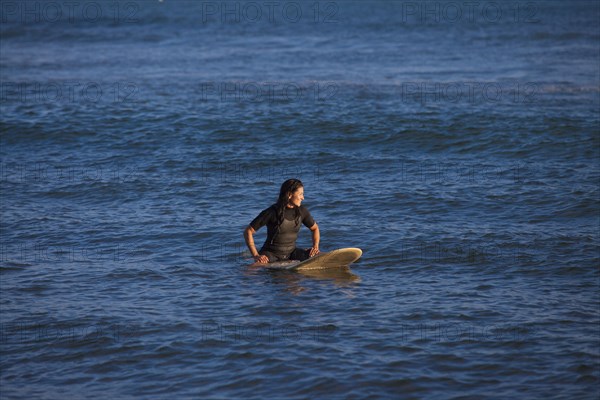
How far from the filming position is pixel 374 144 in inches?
939

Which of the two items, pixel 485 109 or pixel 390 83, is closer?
pixel 485 109

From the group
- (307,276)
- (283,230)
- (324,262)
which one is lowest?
(307,276)

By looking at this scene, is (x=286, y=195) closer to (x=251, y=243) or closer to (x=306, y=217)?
(x=306, y=217)

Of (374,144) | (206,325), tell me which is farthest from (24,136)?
(206,325)

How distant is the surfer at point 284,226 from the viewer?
13234 millimetres

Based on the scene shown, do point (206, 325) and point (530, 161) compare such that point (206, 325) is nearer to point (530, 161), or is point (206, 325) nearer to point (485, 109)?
point (530, 161)

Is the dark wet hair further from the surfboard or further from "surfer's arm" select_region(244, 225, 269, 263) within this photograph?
the surfboard

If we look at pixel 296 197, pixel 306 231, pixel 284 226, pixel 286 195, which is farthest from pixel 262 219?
pixel 306 231

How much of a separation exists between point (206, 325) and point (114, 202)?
7.87 meters

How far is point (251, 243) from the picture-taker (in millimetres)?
13297

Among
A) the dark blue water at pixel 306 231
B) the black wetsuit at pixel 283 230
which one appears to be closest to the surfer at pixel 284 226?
the black wetsuit at pixel 283 230

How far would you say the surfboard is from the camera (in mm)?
13234

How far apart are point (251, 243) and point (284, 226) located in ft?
2.01

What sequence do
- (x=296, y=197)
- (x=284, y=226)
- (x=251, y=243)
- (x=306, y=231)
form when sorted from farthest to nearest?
(x=306, y=231), (x=284, y=226), (x=251, y=243), (x=296, y=197)
